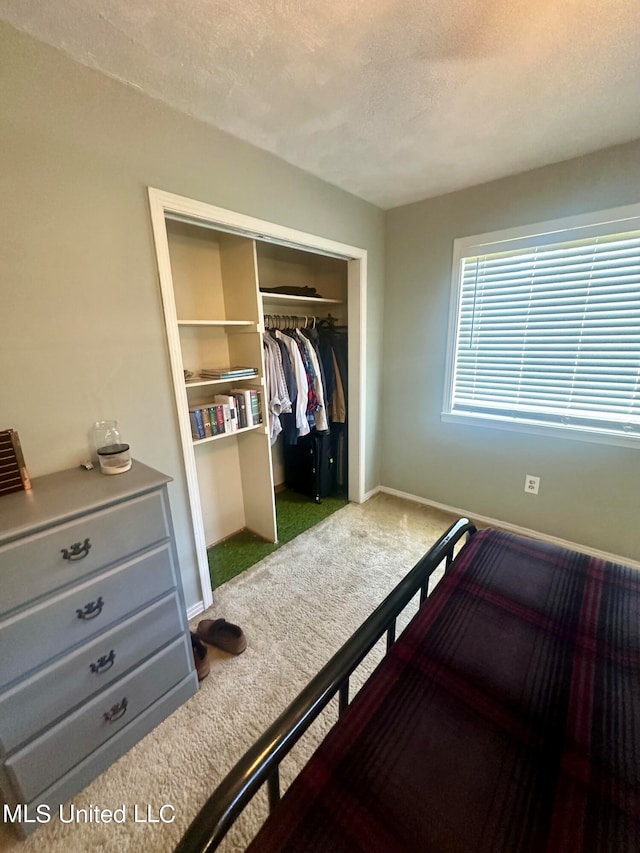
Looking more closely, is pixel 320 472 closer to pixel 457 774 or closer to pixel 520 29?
pixel 457 774

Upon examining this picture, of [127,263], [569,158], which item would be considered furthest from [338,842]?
[569,158]

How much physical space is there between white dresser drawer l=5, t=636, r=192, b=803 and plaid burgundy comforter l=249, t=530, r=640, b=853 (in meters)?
0.87

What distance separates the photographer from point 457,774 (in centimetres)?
70

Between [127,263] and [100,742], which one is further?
[127,263]

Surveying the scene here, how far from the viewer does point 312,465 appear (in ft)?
Result: 9.90

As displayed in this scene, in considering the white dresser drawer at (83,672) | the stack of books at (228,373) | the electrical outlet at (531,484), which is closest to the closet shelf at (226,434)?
the stack of books at (228,373)

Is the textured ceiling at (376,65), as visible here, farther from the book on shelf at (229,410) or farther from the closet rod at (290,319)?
the book on shelf at (229,410)

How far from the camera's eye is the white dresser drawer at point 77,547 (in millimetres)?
947

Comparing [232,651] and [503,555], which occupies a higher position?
[503,555]

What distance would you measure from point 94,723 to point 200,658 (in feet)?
1.50

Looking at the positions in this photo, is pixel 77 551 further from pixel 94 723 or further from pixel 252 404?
pixel 252 404

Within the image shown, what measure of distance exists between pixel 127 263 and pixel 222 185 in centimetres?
64

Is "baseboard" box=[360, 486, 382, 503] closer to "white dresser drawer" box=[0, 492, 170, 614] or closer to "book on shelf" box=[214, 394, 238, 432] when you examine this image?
"book on shelf" box=[214, 394, 238, 432]

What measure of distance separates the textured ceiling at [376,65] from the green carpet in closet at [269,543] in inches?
96.1
